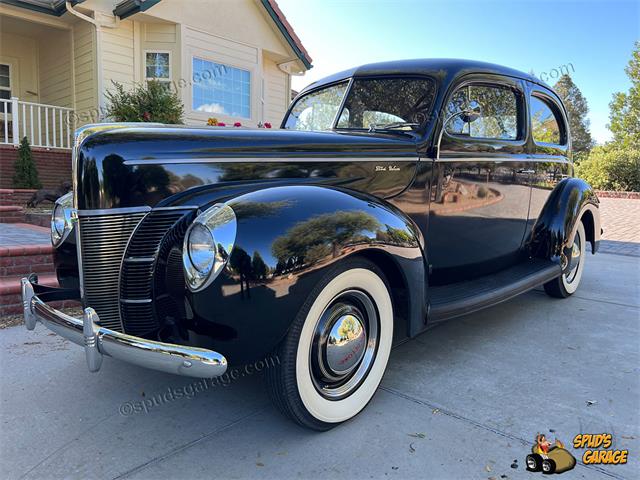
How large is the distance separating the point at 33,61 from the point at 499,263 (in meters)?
11.1

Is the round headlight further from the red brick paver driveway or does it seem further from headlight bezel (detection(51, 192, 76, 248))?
the red brick paver driveway

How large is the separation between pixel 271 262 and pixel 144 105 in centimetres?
744

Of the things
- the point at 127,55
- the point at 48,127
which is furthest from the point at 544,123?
the point at 48,127

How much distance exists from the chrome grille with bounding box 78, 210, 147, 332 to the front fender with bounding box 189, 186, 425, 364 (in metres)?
0.52

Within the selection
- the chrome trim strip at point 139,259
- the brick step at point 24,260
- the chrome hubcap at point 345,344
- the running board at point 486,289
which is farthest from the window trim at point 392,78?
the brick step at point 24,260

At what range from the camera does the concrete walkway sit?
76.5 inches

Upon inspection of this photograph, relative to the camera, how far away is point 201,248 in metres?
1.87

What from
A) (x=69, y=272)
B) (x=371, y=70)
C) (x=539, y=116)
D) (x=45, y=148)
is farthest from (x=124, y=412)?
(x=45, y=148)

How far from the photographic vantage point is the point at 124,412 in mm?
2361

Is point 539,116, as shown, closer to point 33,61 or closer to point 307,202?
point 307,202

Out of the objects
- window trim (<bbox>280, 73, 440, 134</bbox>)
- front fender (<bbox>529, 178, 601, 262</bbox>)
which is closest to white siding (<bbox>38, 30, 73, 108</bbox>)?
window trim (<bbox>280, 73, 440, 134</bbox>)

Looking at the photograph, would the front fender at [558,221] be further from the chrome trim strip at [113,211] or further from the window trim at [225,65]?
the window trim at [225,65]

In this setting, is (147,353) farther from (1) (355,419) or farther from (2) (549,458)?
(2) (549,458)

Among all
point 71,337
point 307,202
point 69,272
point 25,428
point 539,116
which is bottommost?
point 25,428
